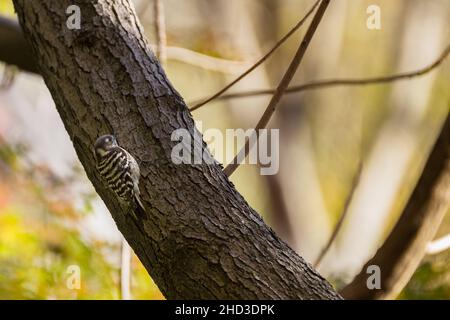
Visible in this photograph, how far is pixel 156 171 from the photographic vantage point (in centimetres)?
229

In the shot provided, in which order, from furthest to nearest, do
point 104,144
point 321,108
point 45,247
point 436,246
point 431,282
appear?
point 321,108 → point 45,247 → point 431,282 → point 436,246 → point 104,144

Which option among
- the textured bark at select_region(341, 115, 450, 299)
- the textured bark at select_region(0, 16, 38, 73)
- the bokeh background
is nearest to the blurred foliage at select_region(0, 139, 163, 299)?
the bokeh background

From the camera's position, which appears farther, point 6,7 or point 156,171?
point 6,7

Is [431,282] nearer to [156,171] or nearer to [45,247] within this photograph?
[156,171]

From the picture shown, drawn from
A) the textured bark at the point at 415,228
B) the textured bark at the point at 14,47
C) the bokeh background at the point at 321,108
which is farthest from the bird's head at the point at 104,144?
the bokeh background at the point at 321,108

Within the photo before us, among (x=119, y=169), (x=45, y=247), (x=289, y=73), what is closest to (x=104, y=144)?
(x=119, y=169)

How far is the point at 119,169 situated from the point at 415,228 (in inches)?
59.1

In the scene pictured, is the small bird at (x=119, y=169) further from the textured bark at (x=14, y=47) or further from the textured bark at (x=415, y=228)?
the textured bark at (x=14, y=47)

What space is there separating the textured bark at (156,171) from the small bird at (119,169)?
3 cm

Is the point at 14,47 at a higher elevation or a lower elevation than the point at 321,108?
lower

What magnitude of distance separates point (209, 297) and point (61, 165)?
4.80m

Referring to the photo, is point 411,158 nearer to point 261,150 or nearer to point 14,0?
point 261,150

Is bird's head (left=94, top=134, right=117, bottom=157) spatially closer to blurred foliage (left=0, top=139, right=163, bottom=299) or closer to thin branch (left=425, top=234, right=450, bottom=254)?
thin branch (left=425, top=234, right=450, bottom=254)

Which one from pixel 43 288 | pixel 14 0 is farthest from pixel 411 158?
pixel 14 0
